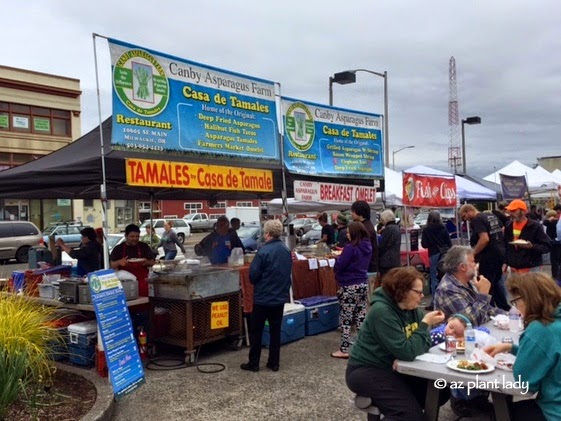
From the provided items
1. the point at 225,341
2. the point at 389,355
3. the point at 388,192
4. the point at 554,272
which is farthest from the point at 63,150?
the point at 554,272

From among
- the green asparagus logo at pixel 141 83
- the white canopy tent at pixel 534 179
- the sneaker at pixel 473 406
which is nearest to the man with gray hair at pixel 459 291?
the sneaker at pixel 473 406

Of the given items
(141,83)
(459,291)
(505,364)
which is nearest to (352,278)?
(459,291)

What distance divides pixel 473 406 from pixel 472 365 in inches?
59.0

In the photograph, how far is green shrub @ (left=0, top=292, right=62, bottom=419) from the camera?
13.1 feet

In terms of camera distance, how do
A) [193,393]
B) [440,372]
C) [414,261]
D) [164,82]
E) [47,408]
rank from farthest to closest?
[414,261], [164,82], [193,393], [47,408], [440,372]

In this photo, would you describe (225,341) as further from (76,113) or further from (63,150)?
(76,113)

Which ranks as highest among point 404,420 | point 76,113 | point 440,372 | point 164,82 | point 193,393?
point 76,113

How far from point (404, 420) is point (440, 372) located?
1.27 ft

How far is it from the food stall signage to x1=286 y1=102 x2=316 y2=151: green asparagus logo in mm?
2901

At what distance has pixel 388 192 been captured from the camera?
1218 centimetres

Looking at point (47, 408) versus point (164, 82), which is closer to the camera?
point (47, 408)

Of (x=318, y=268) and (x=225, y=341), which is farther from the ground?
(x=318, y=268)

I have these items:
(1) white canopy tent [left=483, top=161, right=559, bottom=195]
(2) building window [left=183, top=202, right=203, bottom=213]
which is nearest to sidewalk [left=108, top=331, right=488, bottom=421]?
(1) white canopy tent [left=483, top=161, right=559, bottom=195]

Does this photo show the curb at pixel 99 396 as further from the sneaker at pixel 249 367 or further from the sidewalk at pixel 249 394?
the sneaker at pixel 249 367
